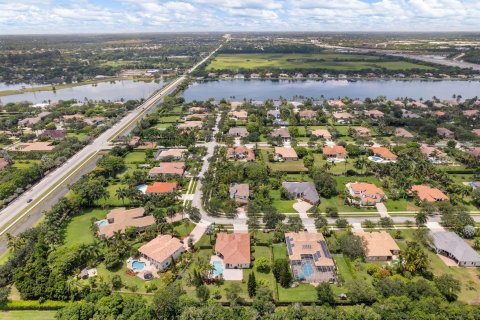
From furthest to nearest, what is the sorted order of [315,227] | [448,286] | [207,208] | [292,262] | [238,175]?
[238,175], [207,208], [315,227], [292,262], [448,286]

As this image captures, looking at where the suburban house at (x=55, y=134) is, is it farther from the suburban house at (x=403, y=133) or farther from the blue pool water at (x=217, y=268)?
the suburban house at (x=403, y=133)

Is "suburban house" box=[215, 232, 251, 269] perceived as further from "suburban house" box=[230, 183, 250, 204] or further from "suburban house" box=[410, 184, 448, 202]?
"suburban house" box=[410, 184, 448, 202]

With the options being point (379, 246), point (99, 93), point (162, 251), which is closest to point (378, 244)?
point (379, 246)

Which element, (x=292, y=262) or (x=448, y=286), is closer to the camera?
(x=448, y=286)

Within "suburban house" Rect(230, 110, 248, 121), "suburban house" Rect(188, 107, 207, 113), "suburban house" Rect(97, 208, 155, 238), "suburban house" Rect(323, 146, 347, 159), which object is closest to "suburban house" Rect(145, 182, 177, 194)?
"suburban house" Rect(97, 208, 155, 238)

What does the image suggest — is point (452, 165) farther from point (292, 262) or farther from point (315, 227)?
point (292, 262)

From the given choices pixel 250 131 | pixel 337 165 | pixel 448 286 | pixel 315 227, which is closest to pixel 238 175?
pixel 315 227
